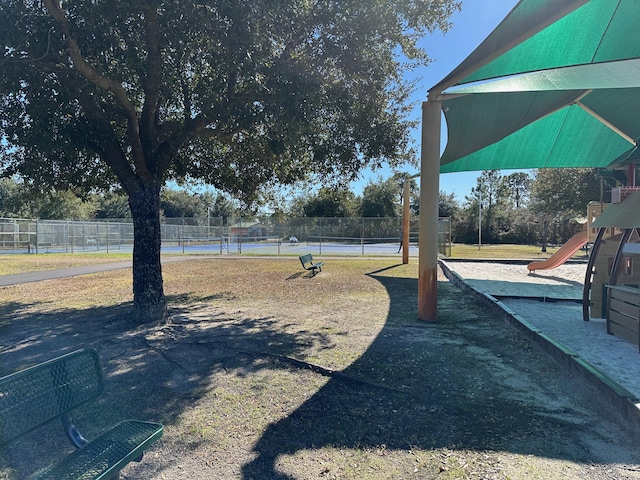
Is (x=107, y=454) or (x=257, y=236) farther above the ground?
(x=257, y=236)

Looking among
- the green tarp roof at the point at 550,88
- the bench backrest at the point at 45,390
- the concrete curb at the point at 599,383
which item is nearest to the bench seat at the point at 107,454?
the bench backrest at the point at 45,390

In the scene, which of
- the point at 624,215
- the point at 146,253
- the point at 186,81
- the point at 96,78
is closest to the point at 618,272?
the point at 624,215

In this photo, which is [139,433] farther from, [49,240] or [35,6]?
[49,240]

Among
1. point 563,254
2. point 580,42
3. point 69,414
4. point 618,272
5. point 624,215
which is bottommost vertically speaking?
point 69,414

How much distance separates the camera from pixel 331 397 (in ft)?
13.5

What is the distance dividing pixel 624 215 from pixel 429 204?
282 centimetres

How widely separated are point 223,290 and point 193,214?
209 feet

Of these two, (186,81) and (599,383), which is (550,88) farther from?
(186,81)

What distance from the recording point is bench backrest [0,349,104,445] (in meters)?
2.33

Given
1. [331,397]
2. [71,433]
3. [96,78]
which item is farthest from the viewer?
[96,78]

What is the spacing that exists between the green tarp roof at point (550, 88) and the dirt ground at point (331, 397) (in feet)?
13.7

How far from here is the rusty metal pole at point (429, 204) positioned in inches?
289

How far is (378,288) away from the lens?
1168 cm

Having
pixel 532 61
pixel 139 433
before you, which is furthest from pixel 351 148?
pixel 139 433
